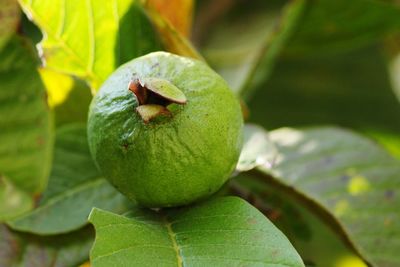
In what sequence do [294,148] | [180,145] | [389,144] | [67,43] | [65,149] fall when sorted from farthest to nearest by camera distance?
[389,144] → [294,148] → [65,149] → [67,43] → [180,145]


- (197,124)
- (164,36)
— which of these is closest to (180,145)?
(197,124)

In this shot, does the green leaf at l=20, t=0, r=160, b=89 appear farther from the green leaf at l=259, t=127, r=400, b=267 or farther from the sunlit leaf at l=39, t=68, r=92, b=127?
the green leaf at l=259, t=127, r=400, b=267

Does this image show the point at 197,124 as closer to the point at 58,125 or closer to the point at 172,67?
the point at 172,67

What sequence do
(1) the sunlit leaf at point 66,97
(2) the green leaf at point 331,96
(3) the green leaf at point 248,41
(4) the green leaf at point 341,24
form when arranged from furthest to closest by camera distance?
(2) the green leaf at point 331,96 → (4) the green leaf at point 341,24 → (3) the green leaf at point 248,41 → (1) the sunlit leaf at point 66,97

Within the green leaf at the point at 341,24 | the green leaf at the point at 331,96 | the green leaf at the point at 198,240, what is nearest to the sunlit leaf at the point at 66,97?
the green leaf at the point at 198,240

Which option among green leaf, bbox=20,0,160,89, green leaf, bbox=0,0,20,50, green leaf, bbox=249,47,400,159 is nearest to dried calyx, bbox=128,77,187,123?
green leaf, bbox=20,0,160,89

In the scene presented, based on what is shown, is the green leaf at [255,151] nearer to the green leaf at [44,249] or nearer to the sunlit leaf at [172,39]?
the sunlit leaf at [172,39]
